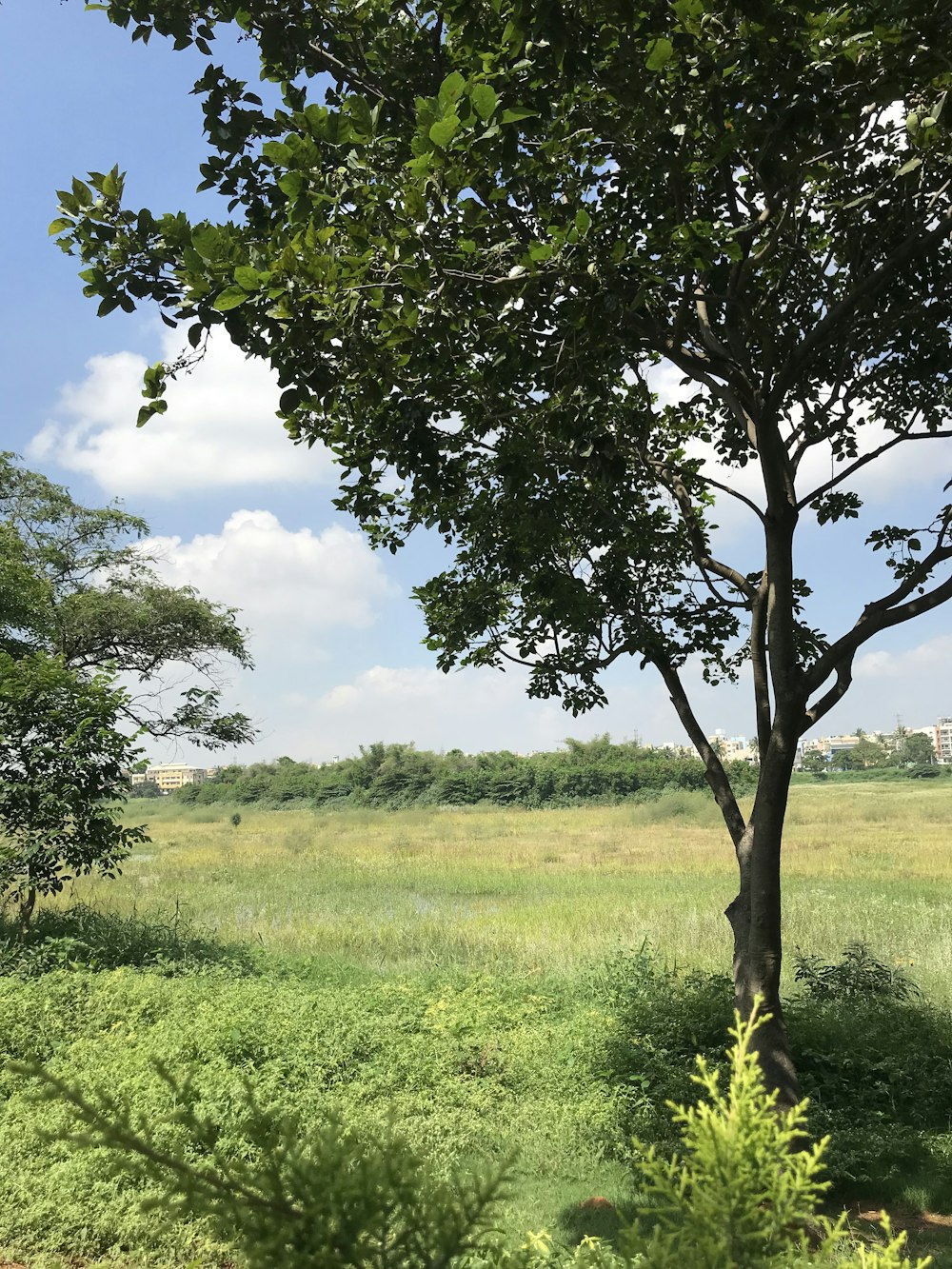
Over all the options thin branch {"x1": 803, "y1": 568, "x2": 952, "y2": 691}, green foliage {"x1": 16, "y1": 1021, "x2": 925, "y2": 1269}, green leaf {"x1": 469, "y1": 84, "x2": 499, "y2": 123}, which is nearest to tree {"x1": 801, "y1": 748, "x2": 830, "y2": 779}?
thin branch {"x1": 803, "y1": 568, "x2": 952, "y2": 691}

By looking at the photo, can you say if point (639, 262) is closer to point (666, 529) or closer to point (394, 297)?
point (394, 297)

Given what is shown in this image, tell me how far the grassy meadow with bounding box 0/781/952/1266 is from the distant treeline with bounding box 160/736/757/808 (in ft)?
123

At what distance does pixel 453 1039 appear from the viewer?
8.23 meters

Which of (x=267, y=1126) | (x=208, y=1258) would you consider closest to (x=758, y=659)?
(x=208, y=1258)

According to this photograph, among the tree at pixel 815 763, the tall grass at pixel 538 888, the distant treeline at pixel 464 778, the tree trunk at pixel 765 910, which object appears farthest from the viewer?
the tree at pixel 815 763

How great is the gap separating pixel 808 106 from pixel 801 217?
3.27 m

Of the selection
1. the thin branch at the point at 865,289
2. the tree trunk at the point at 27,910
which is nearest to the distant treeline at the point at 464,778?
the tree trunk at the point at 27,910

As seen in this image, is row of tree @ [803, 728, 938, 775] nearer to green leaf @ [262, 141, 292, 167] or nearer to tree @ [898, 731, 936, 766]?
tree @ [898, 731, 936, 766]

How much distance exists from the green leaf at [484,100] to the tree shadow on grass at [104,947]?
966 cm

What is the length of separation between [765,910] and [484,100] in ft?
18.4

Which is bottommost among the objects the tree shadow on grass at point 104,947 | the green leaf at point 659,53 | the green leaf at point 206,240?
the tree shadow on grass at point 104,947

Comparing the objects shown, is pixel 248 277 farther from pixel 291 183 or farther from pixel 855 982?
pixel 855 982

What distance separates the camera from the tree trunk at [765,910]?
6.43m

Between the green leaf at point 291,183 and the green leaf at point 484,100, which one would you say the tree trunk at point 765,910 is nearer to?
the green leaf at point 484,100
